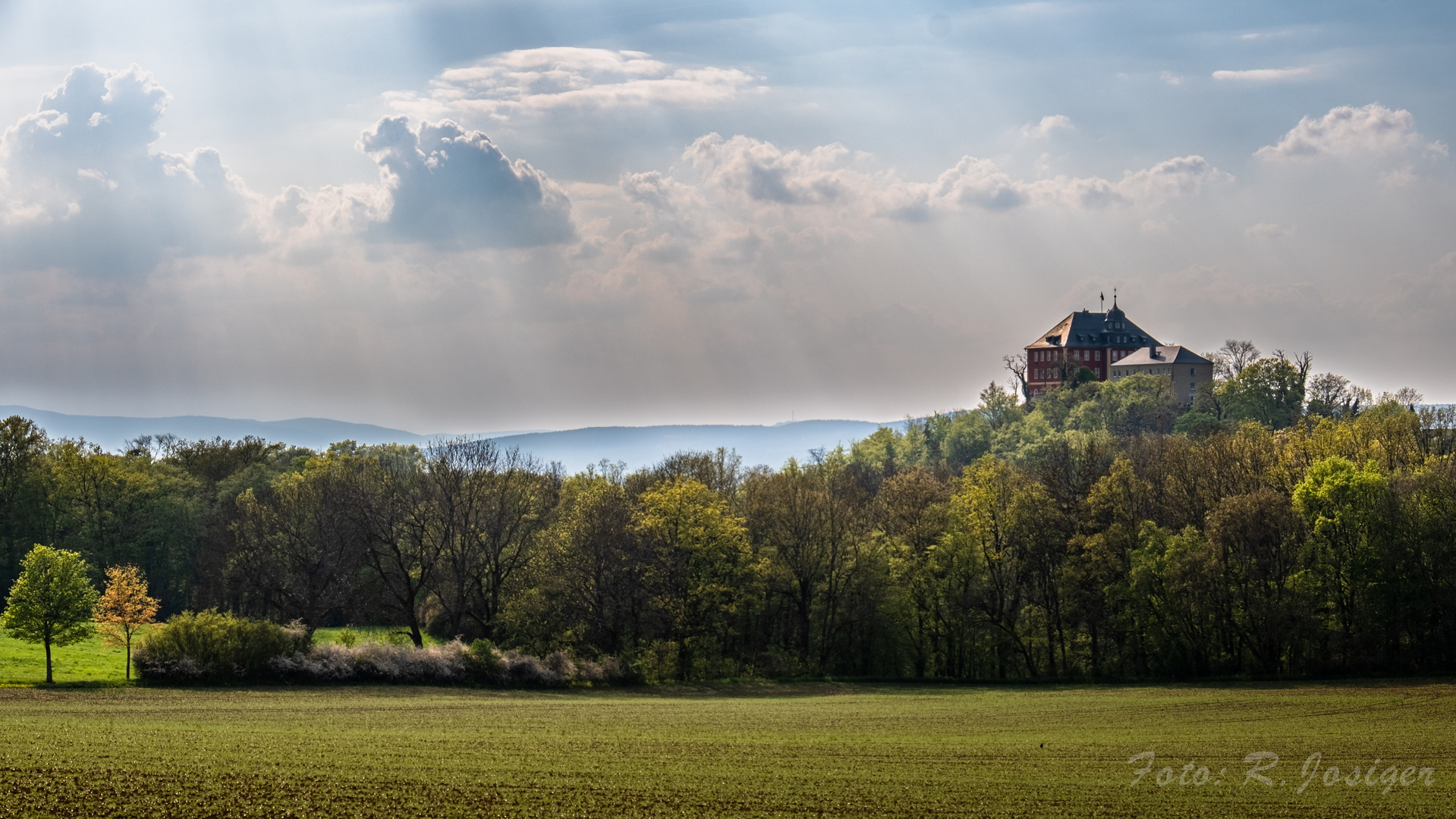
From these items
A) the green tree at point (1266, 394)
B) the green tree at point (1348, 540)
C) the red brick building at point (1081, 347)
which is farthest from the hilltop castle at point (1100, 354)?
the green tree at point (1348, 540)

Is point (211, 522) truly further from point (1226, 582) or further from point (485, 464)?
point (1226, 582)

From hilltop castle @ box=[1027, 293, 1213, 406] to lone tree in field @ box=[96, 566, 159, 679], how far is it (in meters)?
113

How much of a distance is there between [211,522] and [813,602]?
47.8 meters

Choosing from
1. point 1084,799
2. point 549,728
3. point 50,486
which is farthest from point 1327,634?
point 50,486

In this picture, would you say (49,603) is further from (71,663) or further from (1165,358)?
(1165,358)

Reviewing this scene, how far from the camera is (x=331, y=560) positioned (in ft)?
240

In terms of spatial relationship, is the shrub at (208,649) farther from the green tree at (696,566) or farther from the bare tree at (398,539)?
the green tree at (696,566)

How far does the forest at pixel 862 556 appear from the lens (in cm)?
5906

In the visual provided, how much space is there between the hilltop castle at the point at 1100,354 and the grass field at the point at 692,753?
94388 millimetres

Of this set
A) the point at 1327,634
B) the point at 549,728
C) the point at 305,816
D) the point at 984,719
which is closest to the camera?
the point at 305,816

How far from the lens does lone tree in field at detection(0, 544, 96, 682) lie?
51.8 m

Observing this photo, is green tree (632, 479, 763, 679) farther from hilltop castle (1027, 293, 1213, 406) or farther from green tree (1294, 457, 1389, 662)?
hilltop castle (1027, 293, 1213, 406)

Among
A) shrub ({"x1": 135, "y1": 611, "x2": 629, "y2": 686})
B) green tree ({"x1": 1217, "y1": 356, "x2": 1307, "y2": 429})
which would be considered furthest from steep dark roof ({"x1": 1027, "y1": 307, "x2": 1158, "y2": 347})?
shrub ({"x1": 135, "y1": 611, "x2": 629, "y2": 686})

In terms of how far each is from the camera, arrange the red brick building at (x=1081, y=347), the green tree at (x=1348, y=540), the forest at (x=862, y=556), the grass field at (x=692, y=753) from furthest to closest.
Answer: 1. the red brick building at (x=1081, y=347)
2. the forest at (x=862, y=556)
3. the green tree at (x=1348, y=540)
4. the grass field at (x=692, y=753)
